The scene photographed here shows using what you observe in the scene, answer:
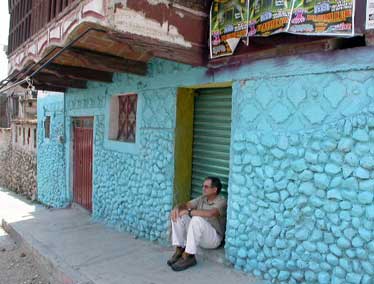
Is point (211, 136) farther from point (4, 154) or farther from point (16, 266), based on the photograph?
point (4, 154)

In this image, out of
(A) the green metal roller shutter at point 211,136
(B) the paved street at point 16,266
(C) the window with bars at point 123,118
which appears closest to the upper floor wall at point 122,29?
(A) the green metal roller shutter at point 211,136

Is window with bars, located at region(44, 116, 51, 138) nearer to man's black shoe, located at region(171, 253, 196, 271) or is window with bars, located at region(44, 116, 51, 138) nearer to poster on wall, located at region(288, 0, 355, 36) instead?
man's black shoe, located at region(171, 253, 196, 271)

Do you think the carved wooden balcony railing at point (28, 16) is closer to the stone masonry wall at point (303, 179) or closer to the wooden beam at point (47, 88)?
the wooden beam at point (47, 88)

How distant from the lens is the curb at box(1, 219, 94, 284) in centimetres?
432

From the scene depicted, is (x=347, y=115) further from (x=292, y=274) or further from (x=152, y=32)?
(x=152, y=32)

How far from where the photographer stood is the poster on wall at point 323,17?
2795mm

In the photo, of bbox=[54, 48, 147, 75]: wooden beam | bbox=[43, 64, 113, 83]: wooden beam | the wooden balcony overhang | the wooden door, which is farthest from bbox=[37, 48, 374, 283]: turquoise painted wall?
the wooden door

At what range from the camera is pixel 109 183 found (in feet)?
21.1

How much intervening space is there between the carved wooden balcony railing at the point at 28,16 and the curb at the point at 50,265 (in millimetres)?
3243

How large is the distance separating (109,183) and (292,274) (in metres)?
3.91

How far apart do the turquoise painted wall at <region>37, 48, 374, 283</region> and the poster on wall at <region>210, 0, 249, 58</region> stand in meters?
0.27

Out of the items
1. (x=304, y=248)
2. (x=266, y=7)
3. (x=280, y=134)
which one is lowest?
(x=304, y=248)

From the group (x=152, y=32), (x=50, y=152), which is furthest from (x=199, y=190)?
(x=50, y=152)

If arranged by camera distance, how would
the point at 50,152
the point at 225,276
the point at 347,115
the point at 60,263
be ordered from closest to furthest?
the point at 347,115
the point at 225,276
the point at 60,263
the point at 50,152
